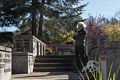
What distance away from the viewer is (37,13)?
96.3 feet

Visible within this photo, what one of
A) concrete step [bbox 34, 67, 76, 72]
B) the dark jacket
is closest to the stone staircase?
concrete step [bbox 34, 67, 76, 72]

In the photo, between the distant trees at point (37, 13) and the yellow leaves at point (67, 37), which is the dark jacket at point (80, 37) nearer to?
the distant trees at point (37, 13)

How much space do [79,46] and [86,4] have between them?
20.3 m

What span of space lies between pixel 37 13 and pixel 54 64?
13738 mm

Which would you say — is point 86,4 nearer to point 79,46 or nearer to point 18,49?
point 18,49

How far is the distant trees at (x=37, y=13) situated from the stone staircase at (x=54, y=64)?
11979 millimetres

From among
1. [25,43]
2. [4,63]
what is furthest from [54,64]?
[4,63]

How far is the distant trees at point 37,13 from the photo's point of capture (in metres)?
29.0

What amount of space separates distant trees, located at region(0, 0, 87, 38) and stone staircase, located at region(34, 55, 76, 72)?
472 inches

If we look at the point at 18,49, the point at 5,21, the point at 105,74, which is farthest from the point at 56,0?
the point at 105,74

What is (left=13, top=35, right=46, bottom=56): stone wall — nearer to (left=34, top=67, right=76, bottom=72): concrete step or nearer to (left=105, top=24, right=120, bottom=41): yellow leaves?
(left=34, top=67, right=76, bottom=72): concrete step

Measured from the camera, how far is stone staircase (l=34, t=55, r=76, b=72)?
15.4m

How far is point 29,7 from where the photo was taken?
28922 millimetres

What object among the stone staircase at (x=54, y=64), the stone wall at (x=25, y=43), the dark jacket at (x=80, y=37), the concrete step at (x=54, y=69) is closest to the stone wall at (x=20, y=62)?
the concrete step at (x=54, y=69)
